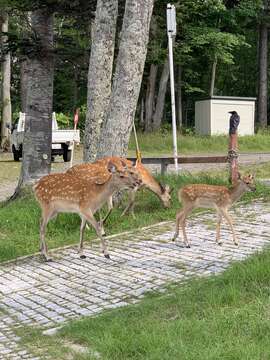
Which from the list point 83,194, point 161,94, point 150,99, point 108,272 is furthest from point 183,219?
point 150,99

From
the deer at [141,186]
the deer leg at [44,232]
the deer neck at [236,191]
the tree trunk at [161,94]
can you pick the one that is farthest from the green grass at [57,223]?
the tree trunk at [161,94]

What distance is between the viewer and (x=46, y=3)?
12.8 meters

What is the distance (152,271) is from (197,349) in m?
2.69

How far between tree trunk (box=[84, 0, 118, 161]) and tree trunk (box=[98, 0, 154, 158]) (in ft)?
4.04

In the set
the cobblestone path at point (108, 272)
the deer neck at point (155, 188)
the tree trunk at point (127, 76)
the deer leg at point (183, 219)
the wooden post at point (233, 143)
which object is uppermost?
the tree trunk at point (127, 76)

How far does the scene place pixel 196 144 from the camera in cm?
2773

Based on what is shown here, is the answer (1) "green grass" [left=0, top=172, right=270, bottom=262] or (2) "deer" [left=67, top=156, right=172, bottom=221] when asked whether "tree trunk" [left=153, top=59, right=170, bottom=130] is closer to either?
(1) "green grass" [left=0, top=172, right=270, bottom=262]

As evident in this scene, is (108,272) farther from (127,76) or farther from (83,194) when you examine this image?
(127,76)

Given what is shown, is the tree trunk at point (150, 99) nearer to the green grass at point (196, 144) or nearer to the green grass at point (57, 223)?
the green grass at point (196, 144)

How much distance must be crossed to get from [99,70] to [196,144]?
1556 centimetres

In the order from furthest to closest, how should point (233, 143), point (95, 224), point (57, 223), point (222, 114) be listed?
point (222, 114) < point (233, 143) < point (57, 223) < point (95, 224)

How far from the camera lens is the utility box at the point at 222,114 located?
104ft

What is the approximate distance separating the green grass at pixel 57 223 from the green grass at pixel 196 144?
45.0 ft

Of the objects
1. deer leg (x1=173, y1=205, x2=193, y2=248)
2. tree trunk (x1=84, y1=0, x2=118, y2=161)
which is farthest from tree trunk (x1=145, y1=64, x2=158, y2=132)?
deer leg (x1=173, y1=205, x2=193, y2=248)
